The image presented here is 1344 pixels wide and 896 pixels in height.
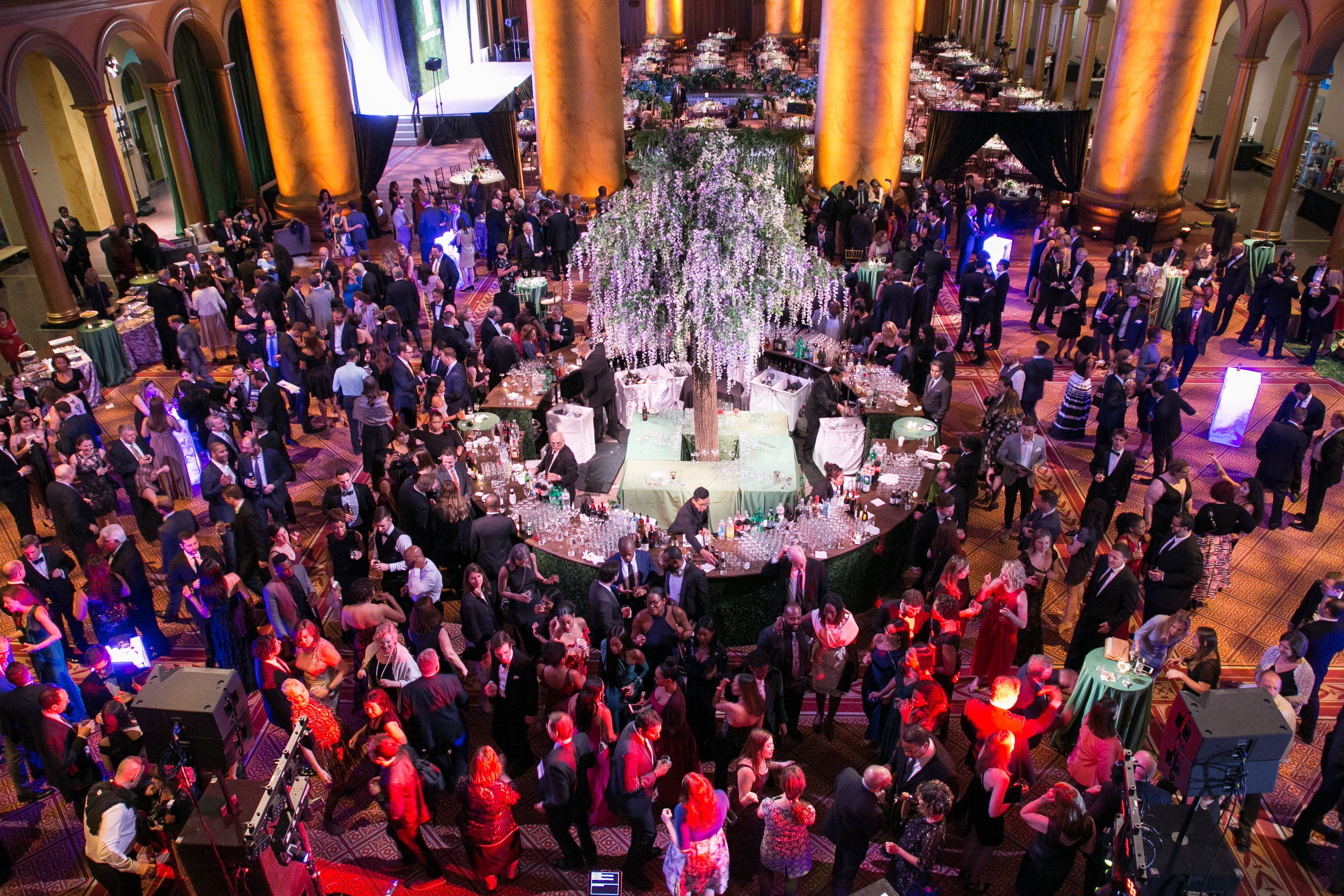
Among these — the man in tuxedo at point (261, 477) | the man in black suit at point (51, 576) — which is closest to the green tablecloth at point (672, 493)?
the man in tuxedo at point (261, 477)

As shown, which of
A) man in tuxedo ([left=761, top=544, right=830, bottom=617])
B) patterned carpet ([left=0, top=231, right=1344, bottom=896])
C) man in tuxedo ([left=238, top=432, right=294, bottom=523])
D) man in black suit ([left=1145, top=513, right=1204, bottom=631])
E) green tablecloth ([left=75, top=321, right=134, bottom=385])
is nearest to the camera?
patterned carpet ([left=0, top=231, right=1344, bottom=896])

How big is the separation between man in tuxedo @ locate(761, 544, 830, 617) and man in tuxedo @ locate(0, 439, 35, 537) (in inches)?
232

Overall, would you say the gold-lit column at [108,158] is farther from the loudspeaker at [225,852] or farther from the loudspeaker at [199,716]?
the loudspeaker at [225,852]

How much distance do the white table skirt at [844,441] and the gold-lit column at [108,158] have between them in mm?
12197

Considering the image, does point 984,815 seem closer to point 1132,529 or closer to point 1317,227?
point 1132,529

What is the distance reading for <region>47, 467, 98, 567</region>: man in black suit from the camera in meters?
7.47

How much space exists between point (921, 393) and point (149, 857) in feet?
28.1

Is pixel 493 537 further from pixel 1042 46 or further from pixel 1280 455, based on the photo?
pixel 1042 46

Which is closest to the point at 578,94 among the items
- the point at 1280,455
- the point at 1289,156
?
the point at 1289,156

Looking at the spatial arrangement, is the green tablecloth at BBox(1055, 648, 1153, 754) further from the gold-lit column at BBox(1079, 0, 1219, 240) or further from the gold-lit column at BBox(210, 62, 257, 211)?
the gold-lit column at BBox(210, 62, 257, 211)

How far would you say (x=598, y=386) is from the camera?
989 centimetres

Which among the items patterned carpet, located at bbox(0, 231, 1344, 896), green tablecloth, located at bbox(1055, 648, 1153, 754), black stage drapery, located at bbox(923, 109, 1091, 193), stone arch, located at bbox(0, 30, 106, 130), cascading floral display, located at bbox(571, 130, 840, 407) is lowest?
patterned carpet, located at bbox(0, 231, 1344, 896)

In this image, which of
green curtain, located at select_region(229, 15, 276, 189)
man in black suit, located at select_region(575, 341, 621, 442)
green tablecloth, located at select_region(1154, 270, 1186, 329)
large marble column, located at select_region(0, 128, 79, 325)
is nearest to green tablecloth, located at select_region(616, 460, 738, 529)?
man in black suit, located at select_region(575, 341, 621, 442)

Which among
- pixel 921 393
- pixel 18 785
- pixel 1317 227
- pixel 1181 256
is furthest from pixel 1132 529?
pixel 1317 227
